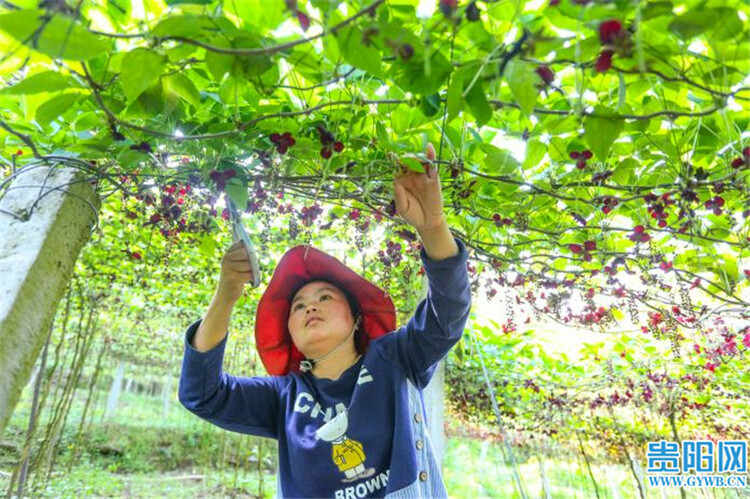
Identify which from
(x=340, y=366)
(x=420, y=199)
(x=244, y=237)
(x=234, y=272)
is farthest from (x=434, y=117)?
(x=340, y=366)

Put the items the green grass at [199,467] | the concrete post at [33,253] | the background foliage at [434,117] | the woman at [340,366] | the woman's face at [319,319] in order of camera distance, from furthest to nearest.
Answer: the green grass at [199,467]
the woman's face at [319,319]
the woman at [340,366]
the concrete post at [33,253]
the background foliage at [434,117]

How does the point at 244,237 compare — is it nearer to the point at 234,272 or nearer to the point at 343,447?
the point at 234,272

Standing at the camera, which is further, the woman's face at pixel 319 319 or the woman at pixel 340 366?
the woman's face at pixel 319 319

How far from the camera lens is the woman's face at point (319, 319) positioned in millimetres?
1338

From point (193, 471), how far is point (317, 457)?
28.2 ft

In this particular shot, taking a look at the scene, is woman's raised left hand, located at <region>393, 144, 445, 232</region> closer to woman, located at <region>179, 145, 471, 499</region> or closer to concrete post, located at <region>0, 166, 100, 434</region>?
woman, located at <region>179, 145, 471, 499</region>

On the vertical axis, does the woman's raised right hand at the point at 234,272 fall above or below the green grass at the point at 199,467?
above

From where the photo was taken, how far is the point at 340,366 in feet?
4.47

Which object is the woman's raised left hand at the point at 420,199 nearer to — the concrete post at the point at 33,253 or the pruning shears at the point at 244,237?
the pruning shears at the point at 244,237

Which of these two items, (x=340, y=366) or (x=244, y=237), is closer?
(x=244, y=237)

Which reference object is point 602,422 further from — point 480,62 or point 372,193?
point 480,62

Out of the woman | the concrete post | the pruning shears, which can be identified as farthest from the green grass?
the pruning shears

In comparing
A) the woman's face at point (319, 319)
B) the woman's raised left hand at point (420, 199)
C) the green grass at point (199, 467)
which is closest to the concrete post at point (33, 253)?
the woman's face at point (319, 319)

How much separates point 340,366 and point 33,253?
0.80 meters
